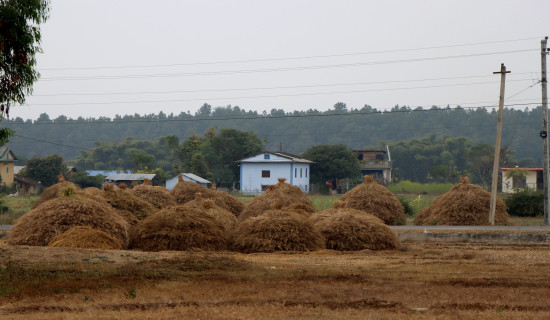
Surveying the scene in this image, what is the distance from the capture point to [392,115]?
15762 cm

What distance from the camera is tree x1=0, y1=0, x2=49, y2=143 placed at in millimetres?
13961

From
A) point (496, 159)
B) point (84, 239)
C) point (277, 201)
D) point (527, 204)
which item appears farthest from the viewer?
point (527, 204)

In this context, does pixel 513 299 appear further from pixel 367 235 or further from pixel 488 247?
pixel 488 247

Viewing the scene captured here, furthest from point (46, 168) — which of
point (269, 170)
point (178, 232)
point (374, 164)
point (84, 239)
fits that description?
point (84, 239)

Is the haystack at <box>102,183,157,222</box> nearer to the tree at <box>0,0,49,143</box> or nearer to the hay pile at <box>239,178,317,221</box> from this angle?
the hay pile at <box>239,178,317,221</box>

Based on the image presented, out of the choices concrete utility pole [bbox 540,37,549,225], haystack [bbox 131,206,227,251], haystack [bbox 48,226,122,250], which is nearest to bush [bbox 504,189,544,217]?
concrete utility pole [bbox 540,37,549,225]

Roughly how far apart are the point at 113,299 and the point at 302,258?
8.23 metres

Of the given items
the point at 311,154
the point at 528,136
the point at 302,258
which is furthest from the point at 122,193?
the point at 528,136

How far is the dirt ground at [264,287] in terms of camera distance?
10.8 meters

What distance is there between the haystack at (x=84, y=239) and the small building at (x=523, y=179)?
2318 inches

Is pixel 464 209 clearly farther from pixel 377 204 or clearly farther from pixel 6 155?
pixel 6 155

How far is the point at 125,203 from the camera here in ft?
79.8

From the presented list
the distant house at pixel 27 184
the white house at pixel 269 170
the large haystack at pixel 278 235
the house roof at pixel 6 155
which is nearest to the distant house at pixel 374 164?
the white house at pixel 269 170

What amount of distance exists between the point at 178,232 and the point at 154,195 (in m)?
8.86
